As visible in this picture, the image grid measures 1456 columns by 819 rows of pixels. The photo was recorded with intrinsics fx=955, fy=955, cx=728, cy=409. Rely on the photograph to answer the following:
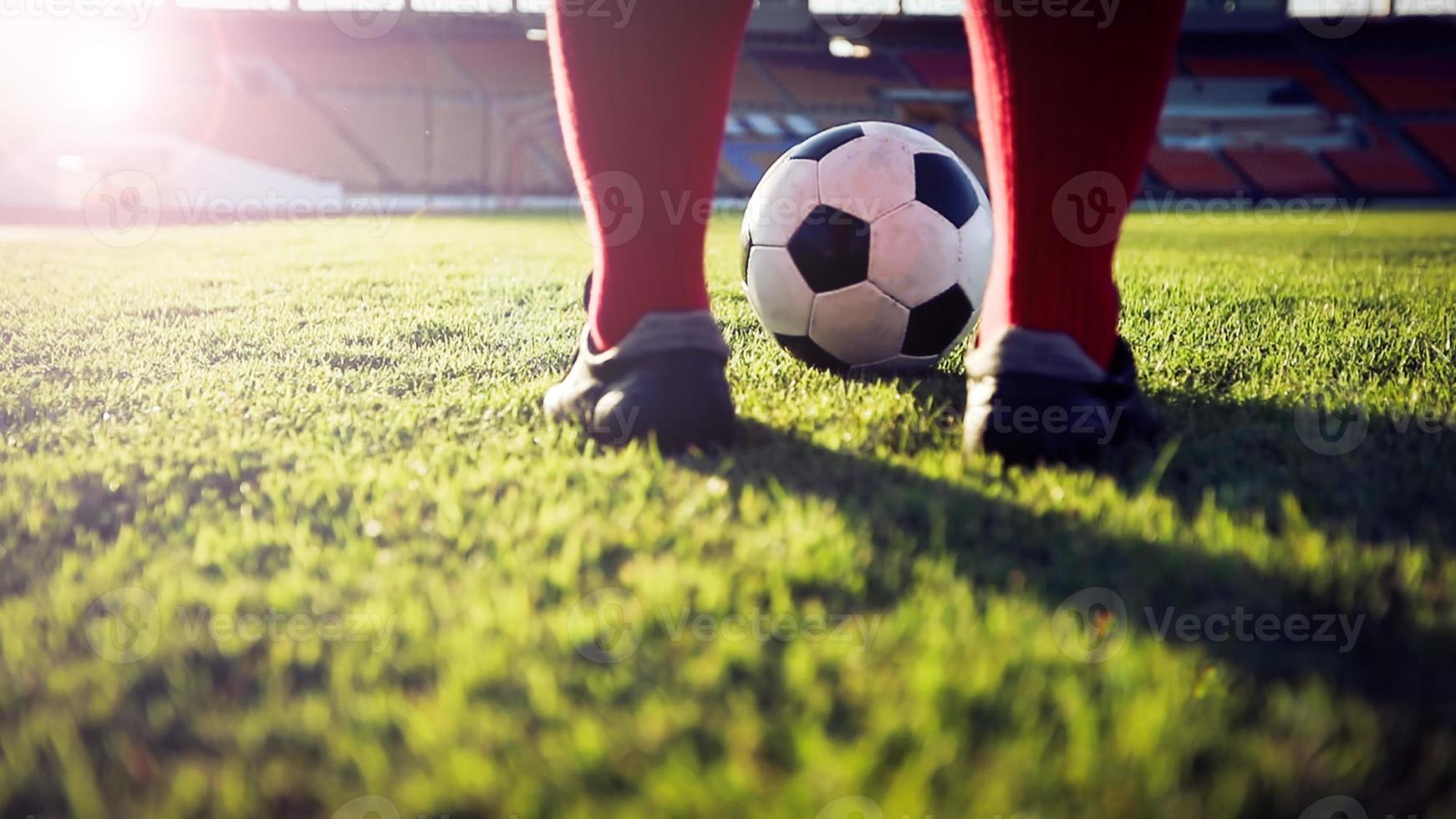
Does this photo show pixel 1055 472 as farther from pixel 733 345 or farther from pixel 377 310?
pixel 377 310

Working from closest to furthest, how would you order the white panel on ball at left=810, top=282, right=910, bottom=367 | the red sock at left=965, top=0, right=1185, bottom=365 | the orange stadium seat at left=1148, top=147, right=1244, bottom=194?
the red sock at left=965, top=0, right=1185, bottom=365, the white panel on ball at left=810, top=282, right=910, bottom=367, the orange stadium seat at left=1148, top=147, right=1244, bottom=194

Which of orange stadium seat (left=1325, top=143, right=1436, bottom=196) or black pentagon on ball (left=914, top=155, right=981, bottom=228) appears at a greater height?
orange stadium seat (left=1325, top=143, right=1436, bottom=196)

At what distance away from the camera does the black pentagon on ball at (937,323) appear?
1.90m

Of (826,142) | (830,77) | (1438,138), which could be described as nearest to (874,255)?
(826,142)

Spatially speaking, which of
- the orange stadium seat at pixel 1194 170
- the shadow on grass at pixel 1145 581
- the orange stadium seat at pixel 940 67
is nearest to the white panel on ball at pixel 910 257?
the shadow on grass at pixel 1145 581

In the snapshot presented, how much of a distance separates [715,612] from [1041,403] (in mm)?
655

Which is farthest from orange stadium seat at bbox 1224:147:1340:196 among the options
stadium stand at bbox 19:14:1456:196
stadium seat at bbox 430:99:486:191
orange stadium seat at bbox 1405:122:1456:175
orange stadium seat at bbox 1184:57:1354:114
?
stadium seat at bbox 430:99:486:191

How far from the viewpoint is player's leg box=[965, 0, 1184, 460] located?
1255 mm

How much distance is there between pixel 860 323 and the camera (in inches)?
74.6

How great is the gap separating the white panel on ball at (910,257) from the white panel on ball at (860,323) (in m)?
0.03

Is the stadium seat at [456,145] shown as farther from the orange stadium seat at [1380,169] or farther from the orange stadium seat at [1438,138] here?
the orange stadium seat at [1438,138]

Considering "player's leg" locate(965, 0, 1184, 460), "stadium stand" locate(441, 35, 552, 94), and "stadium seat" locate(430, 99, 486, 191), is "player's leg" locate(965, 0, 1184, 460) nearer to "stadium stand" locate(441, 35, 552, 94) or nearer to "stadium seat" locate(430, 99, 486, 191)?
"stadium seat" locate(430, 99, 486, 191)

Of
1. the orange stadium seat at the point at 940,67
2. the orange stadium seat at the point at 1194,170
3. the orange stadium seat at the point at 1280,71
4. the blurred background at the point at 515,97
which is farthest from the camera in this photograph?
the orange stadium seat at the point at 940,67

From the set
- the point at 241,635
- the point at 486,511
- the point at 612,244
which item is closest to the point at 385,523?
the point at 486,511
